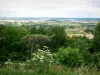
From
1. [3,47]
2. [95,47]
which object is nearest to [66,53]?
[3,47]

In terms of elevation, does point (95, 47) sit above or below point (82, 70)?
below

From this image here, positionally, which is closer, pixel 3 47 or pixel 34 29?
pixel 3 47

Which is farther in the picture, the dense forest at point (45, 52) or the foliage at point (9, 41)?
the foliage at point (9, 41)

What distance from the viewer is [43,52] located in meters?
4.93

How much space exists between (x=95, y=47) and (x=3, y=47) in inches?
409

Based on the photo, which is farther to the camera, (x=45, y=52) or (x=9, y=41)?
(x=9, y=41)

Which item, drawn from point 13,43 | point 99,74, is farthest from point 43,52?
point 13,43

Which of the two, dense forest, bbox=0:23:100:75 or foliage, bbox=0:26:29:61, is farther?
foliage, bbox=0:26:29:61

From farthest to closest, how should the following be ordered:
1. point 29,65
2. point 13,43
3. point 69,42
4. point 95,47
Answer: point 69,42
point 95,47
point 13,43
point 29,65

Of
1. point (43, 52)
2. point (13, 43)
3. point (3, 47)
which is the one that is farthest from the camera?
point (13, 43)

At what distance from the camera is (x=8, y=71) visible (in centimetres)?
433

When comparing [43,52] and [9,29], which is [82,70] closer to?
[43,52]

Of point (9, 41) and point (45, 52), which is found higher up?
point (45, 52)

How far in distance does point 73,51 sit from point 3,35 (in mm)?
9934
